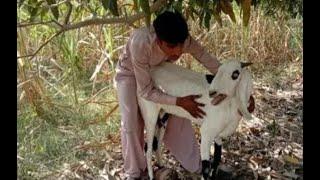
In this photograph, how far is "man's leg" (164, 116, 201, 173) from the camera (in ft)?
10.2

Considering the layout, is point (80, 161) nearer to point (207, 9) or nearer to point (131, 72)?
point (131, 72)

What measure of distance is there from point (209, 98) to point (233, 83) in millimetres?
149

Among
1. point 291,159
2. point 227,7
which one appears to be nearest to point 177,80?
point 227,7

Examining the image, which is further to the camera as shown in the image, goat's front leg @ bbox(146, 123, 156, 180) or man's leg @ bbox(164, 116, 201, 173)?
man's leg @ bbox(164, 116, 201, 173)

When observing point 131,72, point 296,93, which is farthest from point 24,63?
point 296,93

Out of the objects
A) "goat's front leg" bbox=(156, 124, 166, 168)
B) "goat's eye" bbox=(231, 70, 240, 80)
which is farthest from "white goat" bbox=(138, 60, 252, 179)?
"goat's front leg" bbox=(156, 124, 166, 168)

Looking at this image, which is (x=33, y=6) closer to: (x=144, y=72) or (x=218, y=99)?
(x=144, y=72)

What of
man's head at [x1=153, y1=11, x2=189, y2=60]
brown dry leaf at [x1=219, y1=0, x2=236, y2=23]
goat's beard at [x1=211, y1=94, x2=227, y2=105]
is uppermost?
brown dry leaf at [x1=219, y1=0, x2=236, y2=23]

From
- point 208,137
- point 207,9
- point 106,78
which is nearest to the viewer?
point 208,137

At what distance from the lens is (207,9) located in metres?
2.78

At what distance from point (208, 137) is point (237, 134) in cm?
114

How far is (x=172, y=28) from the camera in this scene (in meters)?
2.41

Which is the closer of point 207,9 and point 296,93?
point 207,9

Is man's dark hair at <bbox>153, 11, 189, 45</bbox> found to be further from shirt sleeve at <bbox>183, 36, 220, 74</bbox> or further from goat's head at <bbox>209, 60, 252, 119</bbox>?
shirt sleeve at <bbox>183, 36, 220, 74</bbox>
